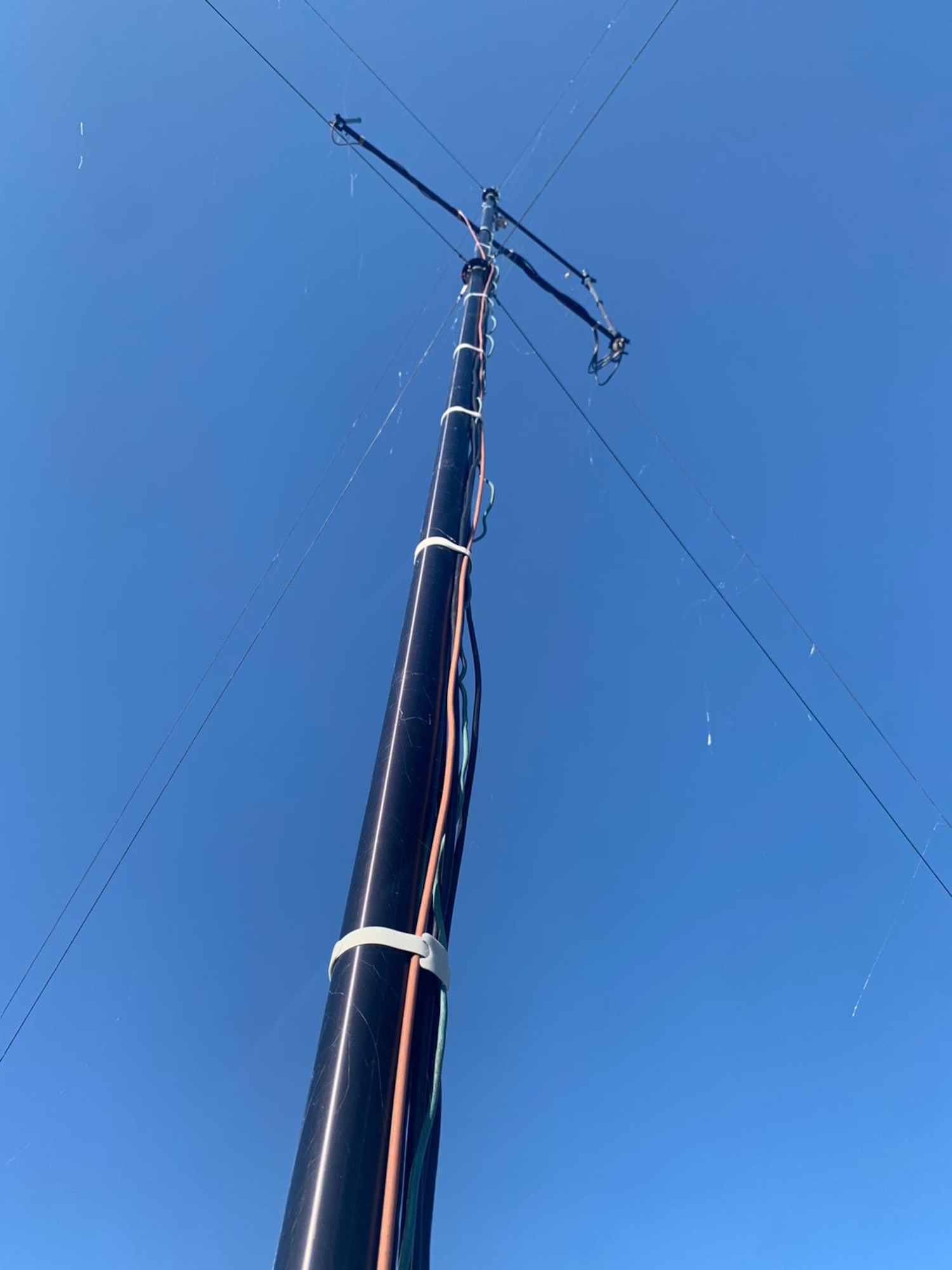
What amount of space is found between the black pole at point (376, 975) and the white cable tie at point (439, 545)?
1 centimetres

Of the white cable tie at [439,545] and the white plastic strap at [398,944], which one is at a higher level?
the white cable tie at [439,545]

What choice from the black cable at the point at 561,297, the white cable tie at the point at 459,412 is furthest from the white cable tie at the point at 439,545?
the black cable at the point at 561,297

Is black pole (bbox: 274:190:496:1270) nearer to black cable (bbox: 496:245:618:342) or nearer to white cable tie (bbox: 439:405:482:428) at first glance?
white cable tie (bbox: 439:405:482:428)

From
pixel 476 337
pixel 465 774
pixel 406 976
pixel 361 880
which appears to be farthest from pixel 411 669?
pixel 476 337

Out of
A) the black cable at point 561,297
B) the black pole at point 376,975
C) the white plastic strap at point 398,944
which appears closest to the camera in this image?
the black pole at point 376,975

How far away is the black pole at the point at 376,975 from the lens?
127 centimetres

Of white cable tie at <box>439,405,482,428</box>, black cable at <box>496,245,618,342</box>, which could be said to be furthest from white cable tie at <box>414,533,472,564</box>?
black cable at <box>496,245,618,342</box>

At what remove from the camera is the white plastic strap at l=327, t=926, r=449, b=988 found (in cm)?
161

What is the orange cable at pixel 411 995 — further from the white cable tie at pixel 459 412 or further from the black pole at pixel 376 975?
the white cable tie at pixel 459 412

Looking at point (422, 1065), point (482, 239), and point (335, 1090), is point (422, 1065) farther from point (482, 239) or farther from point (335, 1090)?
point (482, 239)

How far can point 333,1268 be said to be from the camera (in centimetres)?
Answer: 121

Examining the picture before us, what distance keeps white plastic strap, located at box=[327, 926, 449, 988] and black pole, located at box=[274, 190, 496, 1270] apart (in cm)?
1

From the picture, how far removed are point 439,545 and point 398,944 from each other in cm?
131

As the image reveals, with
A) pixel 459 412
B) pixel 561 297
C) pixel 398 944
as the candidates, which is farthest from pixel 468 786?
pixel 561 297
